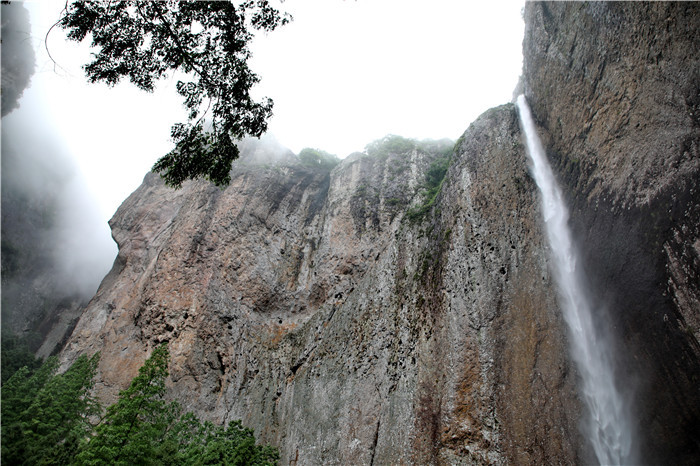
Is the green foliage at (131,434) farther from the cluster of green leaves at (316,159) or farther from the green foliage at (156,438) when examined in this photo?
the cluster of green leaves at (316,159)

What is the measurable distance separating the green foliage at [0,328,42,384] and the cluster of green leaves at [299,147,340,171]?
27598mm

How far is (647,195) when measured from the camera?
8.99 m

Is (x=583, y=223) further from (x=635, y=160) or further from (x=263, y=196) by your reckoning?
(x=263, y=196)

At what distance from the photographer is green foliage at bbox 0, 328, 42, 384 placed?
27817mm

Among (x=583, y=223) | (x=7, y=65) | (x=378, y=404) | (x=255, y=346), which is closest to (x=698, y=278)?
(x=583, y=223)

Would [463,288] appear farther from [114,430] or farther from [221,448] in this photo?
[114,430]

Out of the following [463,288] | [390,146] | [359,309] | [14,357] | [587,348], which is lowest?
[587,348]

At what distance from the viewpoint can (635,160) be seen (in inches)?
376

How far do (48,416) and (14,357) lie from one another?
2089 cm

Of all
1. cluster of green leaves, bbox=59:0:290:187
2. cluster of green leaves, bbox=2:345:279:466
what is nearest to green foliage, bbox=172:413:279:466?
cluster of green leaves, bbox=2:345:279:466

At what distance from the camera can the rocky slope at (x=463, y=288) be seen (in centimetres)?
847

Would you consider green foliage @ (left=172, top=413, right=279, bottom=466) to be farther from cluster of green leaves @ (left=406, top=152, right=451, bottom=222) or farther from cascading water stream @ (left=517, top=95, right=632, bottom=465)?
cluster of green leaves @ (left=406, top=152, right=451, bottom=222)

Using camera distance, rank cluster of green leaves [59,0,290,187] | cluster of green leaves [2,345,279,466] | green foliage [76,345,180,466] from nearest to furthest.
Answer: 1. cluster of green leaves [59,0,290,187]
2. green foliage [76,345,180,466]
3. cluster of green leaves [2,345,279,466]

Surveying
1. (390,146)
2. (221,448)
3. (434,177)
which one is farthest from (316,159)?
(221,448)
